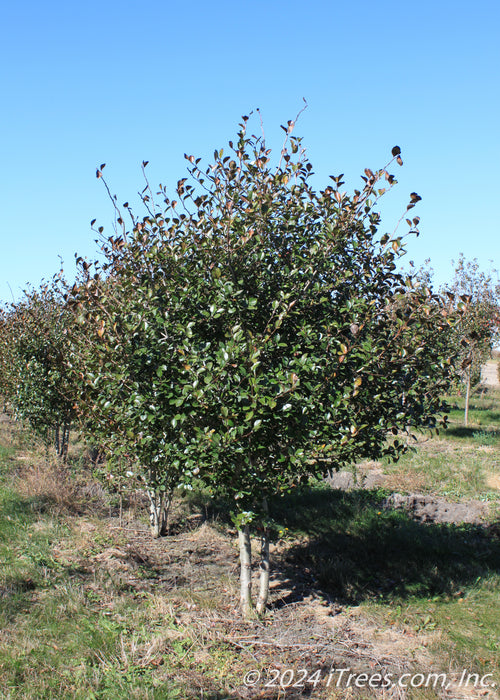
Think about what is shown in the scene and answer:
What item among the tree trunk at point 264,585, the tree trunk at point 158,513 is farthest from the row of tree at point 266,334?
the tree trunk at point 158,513

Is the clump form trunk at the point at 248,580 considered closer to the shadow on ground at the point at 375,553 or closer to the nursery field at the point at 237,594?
the nursery field at the point at 237,594

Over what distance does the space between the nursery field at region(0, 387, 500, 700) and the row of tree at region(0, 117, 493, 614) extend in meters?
0.93

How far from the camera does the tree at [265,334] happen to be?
4.99 m

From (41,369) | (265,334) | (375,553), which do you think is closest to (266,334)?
(265,334)

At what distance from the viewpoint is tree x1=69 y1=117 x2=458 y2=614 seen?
499 cm

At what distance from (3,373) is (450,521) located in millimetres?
10931

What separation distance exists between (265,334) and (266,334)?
0.03 m

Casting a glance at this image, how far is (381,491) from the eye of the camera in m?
11.1

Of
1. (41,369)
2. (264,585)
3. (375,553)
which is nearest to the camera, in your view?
(264,585)

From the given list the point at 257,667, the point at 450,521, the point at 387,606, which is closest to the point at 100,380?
the point at 257,667

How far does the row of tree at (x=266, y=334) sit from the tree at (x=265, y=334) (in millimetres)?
17

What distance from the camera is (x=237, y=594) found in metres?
6.63

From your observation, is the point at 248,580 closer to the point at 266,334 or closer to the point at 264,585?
the point at 264,585

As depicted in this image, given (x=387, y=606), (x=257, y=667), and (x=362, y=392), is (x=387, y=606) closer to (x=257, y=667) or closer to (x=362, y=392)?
(x=257, y=667)
